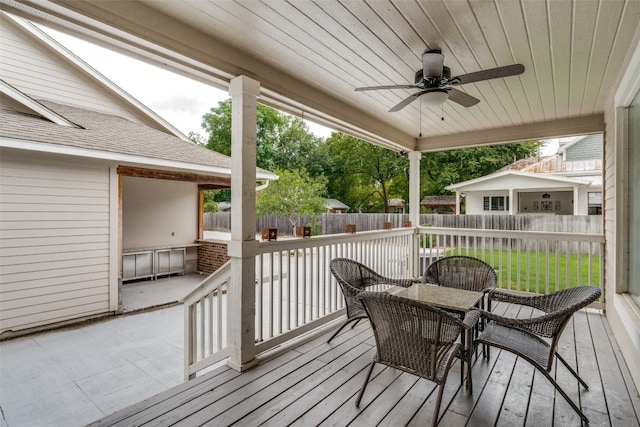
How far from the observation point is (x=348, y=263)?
339 centimetres

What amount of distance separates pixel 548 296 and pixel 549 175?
11.9m

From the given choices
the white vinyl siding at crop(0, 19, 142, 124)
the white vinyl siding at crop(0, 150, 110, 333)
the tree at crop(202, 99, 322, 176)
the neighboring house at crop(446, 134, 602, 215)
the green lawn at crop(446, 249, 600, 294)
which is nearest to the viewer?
the green lawn at crop(446, 249, 600, 294)

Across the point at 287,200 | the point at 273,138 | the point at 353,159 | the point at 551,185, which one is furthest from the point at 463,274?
the point at 273,138

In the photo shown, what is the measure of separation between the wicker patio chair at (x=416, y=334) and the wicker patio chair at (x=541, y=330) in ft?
1.05

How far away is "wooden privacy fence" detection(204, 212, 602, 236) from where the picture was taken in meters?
9.00

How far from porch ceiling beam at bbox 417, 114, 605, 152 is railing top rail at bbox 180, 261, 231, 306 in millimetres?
4286

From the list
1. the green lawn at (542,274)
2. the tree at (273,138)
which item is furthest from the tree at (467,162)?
the green lawn at (542,274)

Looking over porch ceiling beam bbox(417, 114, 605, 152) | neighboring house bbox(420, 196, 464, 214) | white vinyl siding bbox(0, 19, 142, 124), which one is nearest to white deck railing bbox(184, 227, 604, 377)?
porch ceiling beam bbox(417, 114, 605, 152)

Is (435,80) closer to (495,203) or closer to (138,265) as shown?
(138,265)

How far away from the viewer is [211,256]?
27.8ft

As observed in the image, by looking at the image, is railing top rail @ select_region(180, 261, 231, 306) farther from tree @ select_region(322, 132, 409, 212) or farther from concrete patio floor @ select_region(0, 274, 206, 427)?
tree @ select_region(322, 132, 409, 212)

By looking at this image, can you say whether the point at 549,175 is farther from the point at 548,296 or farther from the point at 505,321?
the point at 505,321

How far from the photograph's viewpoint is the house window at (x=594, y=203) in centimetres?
1280

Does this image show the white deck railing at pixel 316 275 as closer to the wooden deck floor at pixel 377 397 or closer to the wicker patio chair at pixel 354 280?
the wicker patio chair at pixel 354 280
